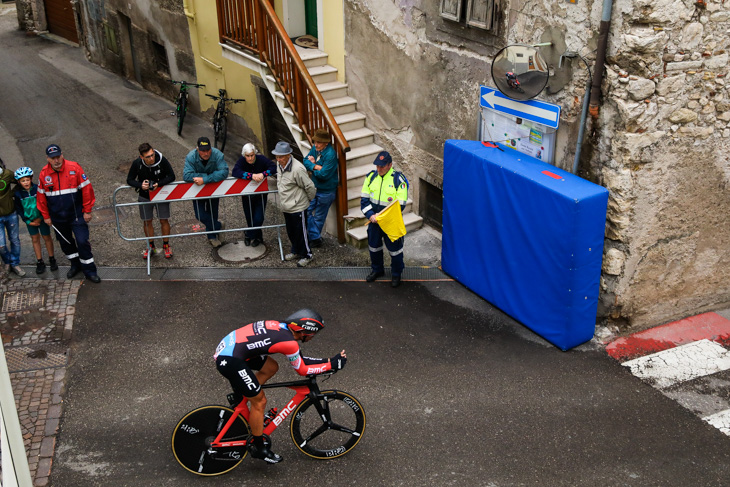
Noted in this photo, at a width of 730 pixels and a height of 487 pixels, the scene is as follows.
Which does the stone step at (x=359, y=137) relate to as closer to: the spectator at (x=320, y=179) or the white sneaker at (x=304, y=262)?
the spectator at (x=320, y=179)

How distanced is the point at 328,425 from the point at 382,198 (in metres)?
3.55

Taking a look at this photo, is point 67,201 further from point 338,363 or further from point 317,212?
point 338,363

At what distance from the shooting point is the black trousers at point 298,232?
991 centimetres

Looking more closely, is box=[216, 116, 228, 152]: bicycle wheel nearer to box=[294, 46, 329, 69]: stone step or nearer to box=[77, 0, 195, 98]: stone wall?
box=[77, 0, 195, 98]: stone wall

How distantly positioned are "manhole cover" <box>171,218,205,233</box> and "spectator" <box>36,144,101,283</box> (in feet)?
5.98

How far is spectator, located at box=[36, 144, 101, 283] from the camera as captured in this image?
9016 mm

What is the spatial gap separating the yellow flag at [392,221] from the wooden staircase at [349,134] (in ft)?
4.49

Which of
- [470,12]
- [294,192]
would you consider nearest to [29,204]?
[294,192]

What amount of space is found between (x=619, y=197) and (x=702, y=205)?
1.26 metres

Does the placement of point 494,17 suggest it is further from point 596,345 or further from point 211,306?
point 211,306

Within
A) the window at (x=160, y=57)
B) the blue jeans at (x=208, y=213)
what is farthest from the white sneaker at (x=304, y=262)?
the window at (x=160, y=57)

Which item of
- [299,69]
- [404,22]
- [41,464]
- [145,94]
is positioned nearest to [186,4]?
[145,94]

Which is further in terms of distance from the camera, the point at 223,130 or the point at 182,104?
the point at 182,104

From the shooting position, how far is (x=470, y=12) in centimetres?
893
